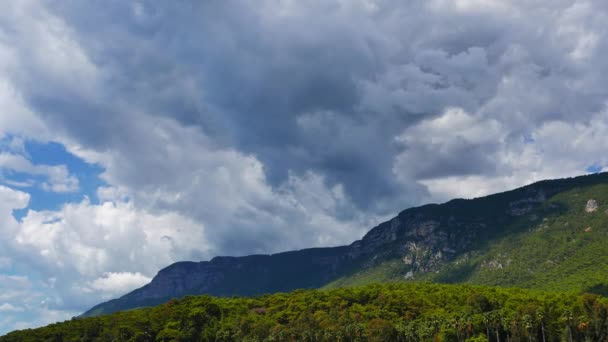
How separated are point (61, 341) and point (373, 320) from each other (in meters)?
113

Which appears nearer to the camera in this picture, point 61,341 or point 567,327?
point 567,327

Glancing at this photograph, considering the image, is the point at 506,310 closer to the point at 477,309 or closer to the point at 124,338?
the point at 477,309

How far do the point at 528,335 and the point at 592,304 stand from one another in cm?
2784

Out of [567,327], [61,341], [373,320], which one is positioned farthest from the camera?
[61,341]

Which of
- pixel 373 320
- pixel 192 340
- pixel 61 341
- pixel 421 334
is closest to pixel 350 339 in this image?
pixel 373 320

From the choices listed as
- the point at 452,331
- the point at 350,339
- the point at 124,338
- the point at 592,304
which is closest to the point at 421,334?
the point at 452,331

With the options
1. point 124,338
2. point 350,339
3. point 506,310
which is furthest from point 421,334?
point 124,338

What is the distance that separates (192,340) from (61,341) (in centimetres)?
4787

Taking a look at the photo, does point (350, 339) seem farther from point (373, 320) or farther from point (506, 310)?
point (506, 310)

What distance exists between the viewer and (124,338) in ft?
632

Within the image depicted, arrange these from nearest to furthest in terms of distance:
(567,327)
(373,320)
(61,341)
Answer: (567,327) → (373,320) → (61,341)

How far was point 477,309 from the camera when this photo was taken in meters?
193

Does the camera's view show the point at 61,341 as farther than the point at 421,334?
Yes

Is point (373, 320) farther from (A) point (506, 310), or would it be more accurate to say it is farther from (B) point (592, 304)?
(B) point (592, 304)
